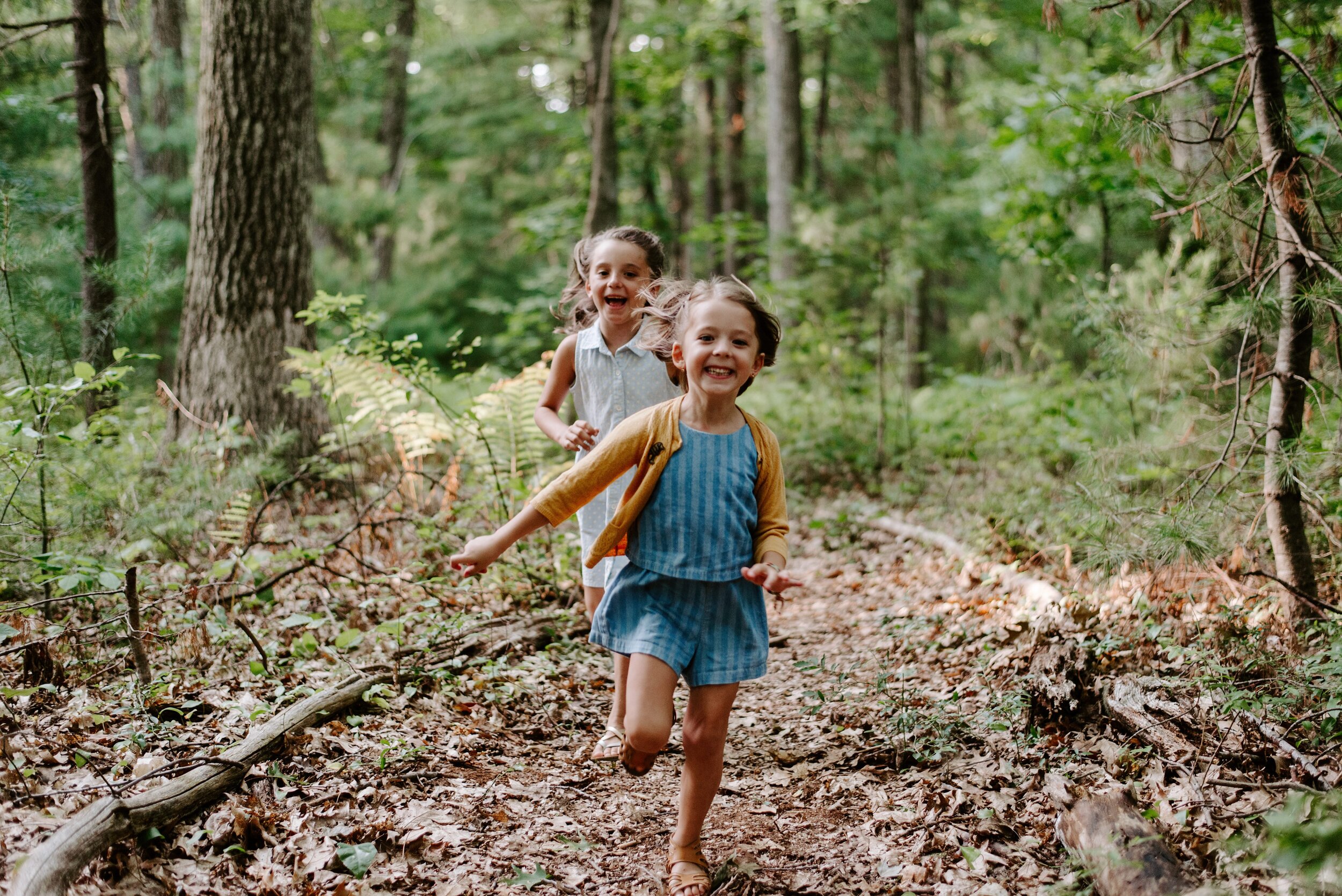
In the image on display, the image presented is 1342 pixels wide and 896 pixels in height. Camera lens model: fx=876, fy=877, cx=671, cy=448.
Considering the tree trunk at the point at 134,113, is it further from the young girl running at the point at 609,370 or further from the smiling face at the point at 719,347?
the smiling face at the point at 719,347

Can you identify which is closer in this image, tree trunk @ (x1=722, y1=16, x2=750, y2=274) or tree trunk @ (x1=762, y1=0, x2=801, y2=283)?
tree trunk @ (x1=762, y1=0, x2=801, y2=283)

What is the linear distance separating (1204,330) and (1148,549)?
6.69 feet

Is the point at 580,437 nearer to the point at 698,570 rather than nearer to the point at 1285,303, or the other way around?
the point at 698,570

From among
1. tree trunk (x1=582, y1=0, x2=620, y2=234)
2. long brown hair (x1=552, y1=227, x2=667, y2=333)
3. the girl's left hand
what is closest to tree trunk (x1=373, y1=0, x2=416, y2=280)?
tree trunk (x1=582, y1=0, x2=620, y2=234)

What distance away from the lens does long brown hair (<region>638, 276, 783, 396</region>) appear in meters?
2.89

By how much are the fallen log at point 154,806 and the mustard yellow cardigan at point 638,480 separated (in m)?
1.33

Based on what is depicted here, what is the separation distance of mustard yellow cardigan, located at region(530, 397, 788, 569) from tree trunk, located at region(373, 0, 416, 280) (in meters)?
17.2

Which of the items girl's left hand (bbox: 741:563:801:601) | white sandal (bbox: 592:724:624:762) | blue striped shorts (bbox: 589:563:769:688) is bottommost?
white sandal (bbox: 592:724:624:762)

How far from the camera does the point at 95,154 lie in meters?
6.21

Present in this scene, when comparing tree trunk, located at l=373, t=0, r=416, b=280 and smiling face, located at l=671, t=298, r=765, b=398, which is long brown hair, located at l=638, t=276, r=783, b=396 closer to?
smiling face, located at l=671, t=298, r=765, b=398

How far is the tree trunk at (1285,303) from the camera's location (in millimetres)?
3748

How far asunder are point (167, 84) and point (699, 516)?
11.5m

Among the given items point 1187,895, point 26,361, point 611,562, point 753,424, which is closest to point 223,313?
point 26,361

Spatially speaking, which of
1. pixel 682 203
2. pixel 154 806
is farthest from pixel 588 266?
pixel 682 203
